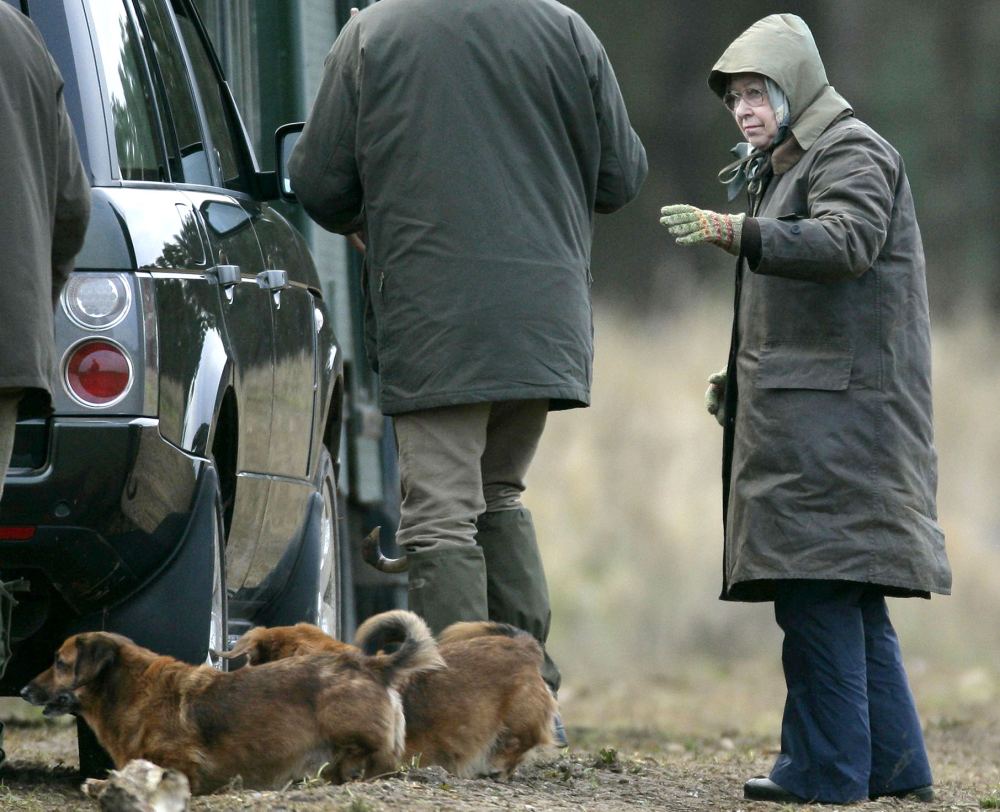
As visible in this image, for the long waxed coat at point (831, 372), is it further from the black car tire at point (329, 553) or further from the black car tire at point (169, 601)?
the black car tire at point (329, 553)

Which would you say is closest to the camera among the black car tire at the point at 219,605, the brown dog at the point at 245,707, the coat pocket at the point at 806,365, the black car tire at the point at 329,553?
the brown dog at the point at 245,707

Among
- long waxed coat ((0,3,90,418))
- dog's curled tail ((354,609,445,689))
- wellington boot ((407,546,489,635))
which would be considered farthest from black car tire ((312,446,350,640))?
long waxed coat ((0,3,90,418))

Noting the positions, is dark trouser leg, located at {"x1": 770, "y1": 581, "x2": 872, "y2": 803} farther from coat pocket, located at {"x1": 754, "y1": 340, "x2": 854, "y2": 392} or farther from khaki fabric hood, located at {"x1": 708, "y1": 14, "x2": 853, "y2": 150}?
khaki fabric hood, located at {"x1": 708, "y1": 14, "x2": 853, "y2": 150}

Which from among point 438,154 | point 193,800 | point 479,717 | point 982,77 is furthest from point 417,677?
point 982,77

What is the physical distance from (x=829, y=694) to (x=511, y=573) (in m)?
0.87

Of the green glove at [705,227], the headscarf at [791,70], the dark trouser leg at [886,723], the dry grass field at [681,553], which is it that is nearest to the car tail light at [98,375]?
the green glove at [705,227]

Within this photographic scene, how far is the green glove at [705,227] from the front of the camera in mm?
4730

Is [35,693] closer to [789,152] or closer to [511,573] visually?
[511,573]

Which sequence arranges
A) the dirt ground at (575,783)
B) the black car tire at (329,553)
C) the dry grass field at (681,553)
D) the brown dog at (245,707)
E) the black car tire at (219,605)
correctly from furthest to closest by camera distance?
the dry grass field at (681,553)
the black car tire at (329,553)
the black car tire at (219,605)
the brown dog at (245,707)
the dirt ground at (575,783)

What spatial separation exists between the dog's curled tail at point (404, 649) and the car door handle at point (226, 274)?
933 millimetres

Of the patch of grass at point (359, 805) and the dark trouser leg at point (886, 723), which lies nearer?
the patch of grass at point (359, 805)

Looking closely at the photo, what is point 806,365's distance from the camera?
493 cm

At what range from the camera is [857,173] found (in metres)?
4.91

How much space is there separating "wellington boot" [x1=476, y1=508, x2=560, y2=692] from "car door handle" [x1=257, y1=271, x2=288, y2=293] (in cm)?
82
